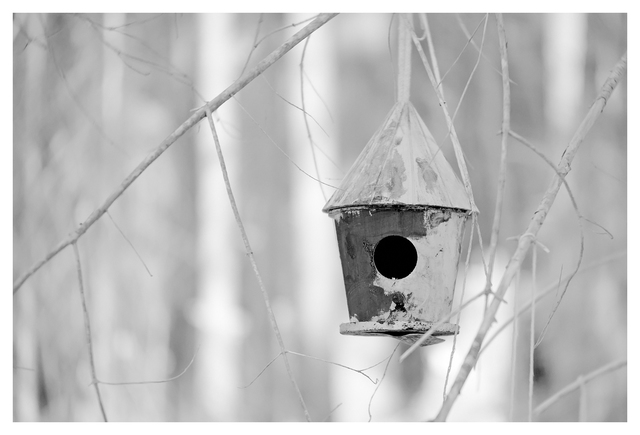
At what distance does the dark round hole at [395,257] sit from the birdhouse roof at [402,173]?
8 cm

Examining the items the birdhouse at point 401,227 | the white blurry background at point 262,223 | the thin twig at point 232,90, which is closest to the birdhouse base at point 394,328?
the birdhouse at point 401,227

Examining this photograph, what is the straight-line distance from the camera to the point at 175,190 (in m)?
3.03

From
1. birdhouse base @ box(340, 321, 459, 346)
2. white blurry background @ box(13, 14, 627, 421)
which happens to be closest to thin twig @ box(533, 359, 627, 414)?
birdhouse base @ box(340, 321, 459, 346)

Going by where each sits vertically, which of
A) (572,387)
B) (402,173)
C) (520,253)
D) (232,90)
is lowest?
(572,387)

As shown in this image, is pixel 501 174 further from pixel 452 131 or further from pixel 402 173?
pixel 402 173

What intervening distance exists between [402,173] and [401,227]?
8 centimetres

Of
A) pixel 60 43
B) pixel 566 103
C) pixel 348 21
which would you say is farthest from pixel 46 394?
pixel 566 103

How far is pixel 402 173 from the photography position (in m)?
1.25

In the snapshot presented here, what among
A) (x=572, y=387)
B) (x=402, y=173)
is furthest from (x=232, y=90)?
(x=572, y=387)

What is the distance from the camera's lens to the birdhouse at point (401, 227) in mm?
1243

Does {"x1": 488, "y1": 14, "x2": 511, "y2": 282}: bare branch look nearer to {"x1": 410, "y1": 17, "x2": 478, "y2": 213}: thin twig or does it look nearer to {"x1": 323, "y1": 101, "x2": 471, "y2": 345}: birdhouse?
{"x1": 410, "y1": 17, "x2": 478, "y2": 213}: thin twig

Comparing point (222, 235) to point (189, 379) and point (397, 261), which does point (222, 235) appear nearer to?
point (189, 379)

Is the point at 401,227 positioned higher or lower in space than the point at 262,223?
lower

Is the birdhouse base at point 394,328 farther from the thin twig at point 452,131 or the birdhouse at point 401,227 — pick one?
the thin twig at point 452,131
